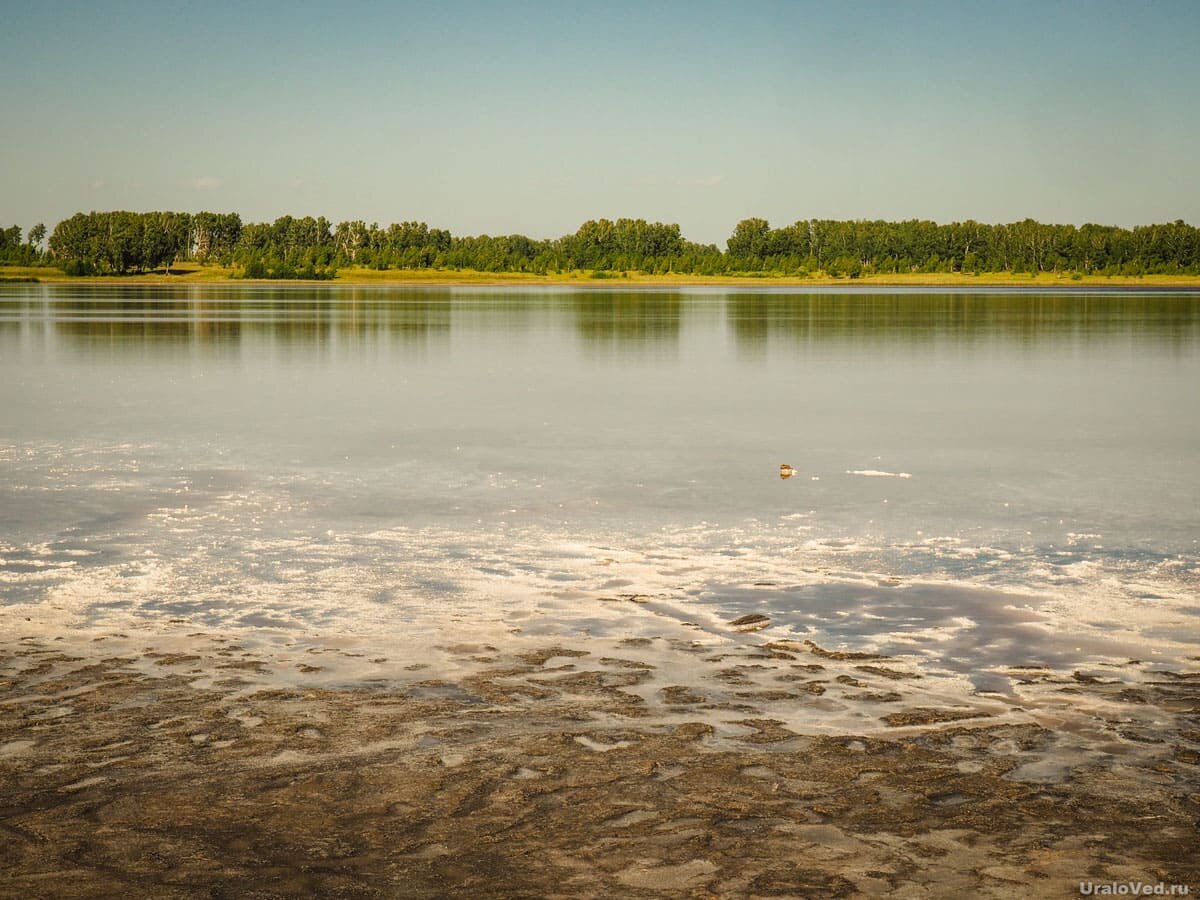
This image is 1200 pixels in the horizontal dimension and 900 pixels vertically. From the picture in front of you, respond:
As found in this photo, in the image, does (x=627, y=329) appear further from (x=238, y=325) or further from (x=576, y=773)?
(x=576, y=773)

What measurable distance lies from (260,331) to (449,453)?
111 feet

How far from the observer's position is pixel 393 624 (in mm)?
8492

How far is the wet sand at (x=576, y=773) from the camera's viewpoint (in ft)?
15.8

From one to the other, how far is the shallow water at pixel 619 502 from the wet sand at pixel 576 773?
0.81 m

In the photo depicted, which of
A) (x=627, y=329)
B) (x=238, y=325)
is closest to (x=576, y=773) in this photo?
(x=627, y=329)

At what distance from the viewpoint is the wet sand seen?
15.8ft

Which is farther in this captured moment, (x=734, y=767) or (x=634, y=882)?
(x=734, y=767)

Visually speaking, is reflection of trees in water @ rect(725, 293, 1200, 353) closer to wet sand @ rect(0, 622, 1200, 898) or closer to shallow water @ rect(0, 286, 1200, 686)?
shallow water @ rect(0, 286, 1200, 686)

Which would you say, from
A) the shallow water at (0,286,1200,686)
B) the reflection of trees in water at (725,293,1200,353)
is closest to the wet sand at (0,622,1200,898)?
the shallow water at (0,286,1200,686)

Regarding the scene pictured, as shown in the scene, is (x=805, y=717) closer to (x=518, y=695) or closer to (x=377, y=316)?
(x=518, y=695)

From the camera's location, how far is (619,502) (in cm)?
1309

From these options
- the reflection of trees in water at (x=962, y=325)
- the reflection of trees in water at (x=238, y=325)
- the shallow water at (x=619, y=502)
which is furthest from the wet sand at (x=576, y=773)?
the reflection of trees in water at (x=238, y=325)

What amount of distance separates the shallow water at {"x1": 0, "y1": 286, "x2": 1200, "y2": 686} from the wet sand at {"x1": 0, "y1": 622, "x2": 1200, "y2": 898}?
811mm

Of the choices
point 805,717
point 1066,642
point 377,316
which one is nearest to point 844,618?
point 1066,642
